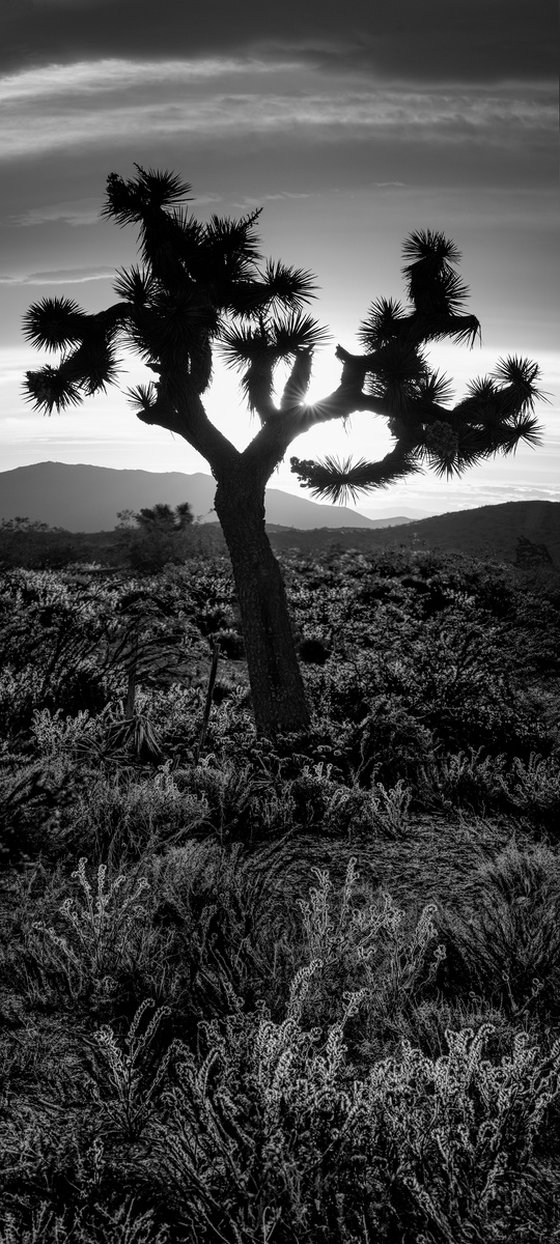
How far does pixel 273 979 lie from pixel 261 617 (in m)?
5.28

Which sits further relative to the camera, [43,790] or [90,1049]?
[43,790]

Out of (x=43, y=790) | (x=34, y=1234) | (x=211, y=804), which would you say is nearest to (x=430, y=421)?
(x=211, y=804)

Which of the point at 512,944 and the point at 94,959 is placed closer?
the point at 94,959

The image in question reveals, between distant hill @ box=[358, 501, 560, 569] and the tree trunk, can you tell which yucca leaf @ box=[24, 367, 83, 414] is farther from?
distant hill @ box=[358, 501, 560, 569]

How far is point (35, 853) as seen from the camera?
4.30 meters

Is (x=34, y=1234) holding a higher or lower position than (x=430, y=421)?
lower

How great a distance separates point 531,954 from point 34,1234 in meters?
2.12

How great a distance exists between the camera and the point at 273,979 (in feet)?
9.64

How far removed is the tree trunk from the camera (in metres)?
8.00

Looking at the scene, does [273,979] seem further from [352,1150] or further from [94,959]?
[352,1150]

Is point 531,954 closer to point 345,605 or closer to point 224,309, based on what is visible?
point 224,309

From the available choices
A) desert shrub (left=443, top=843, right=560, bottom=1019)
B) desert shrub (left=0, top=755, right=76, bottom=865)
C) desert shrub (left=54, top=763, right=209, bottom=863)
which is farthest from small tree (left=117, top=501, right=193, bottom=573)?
desert shrub (left=443, top=843, right=560, bottom=1019)

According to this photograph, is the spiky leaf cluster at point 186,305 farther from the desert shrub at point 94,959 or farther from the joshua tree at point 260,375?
the desert shrub at point 94,959

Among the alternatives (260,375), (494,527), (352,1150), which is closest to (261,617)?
(260,375)
